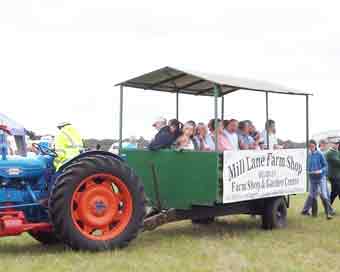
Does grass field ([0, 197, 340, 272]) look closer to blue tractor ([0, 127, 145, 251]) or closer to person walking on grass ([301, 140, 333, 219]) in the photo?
blue tractor ([0, 127, 145, 251])

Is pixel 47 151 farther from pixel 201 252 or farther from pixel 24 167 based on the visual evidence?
pixel 201 252

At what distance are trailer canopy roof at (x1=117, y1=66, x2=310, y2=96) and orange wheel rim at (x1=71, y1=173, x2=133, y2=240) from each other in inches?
81.7

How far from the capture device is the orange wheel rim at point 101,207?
6945 mm

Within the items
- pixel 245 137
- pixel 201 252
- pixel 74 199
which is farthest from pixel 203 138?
pixel 74 199

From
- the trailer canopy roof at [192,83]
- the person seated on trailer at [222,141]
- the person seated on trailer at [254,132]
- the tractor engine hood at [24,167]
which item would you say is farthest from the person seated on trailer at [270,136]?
the tractor engine hood at [24,167]

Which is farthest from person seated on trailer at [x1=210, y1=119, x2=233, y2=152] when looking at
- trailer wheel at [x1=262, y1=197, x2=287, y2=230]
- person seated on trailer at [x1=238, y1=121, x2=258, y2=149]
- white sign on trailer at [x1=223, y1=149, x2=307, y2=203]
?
trailer wheel at [x1=262, y1=197, x2=287, y2=230]

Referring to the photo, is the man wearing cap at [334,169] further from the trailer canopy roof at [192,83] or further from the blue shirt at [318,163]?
the trailer canopy roof at [192,83]

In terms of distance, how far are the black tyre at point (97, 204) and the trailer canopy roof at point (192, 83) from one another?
2.00m

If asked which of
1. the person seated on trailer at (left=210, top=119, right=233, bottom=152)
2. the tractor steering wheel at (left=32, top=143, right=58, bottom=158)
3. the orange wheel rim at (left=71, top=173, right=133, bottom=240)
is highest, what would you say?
the person seated on trailer at (left=210, top=119, right=233, bottom=152)

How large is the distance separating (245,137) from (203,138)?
2.92ft

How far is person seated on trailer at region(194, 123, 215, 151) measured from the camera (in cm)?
894

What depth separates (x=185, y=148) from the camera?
853 cm

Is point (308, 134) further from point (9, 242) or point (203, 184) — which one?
point (9, 242)

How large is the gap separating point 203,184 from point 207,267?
6.59 ft
